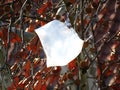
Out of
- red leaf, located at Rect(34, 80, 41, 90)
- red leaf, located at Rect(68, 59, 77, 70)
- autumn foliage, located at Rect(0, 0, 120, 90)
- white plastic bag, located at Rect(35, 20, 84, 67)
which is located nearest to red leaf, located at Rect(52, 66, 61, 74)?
autumn foliage, located at Rect(0, 0, 120, 90)

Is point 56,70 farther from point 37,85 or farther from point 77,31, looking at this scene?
point 77,31

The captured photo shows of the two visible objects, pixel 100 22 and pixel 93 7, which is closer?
pixel 93 7

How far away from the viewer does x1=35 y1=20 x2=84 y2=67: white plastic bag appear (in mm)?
1871

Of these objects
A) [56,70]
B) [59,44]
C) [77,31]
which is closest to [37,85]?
[56,70]

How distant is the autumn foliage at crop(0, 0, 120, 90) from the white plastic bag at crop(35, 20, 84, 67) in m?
0.37

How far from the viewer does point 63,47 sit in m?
1.94

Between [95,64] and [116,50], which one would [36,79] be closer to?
[95,64]

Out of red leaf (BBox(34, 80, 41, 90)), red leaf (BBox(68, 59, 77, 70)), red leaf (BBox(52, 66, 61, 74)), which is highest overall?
red leaf (BBox(68, 59, 77, 70))

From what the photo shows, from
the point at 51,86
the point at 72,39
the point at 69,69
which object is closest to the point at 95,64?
the point at 69,69

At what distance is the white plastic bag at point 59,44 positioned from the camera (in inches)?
73.7

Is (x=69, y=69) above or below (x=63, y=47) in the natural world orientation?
below

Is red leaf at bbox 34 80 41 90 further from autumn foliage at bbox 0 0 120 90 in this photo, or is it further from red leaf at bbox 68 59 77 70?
red leaf at bbox 68 59 77 70

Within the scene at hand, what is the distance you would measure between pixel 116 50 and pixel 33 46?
1.34 metres

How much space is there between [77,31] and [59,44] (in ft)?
2.12
